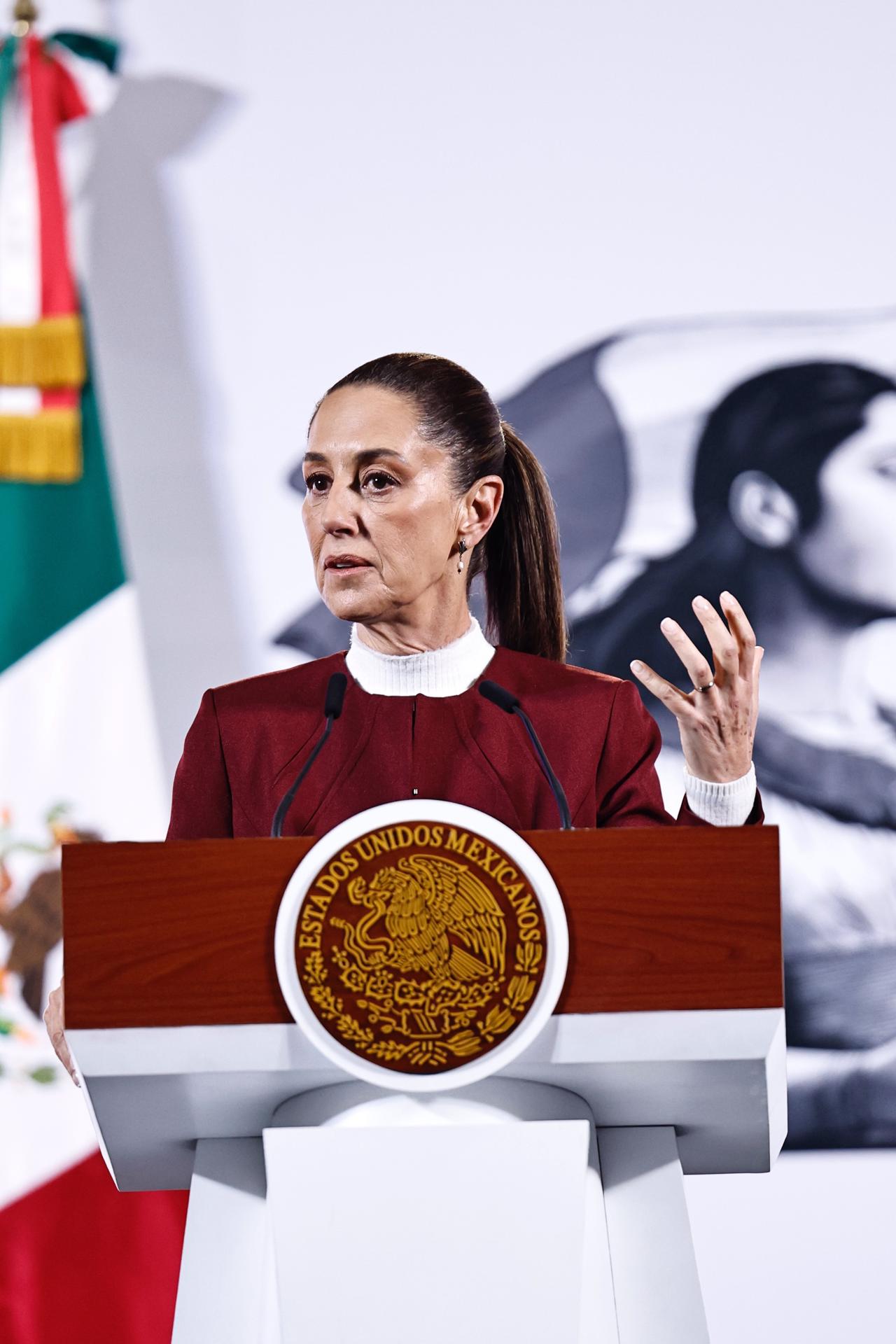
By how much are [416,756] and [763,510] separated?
1.50 metres

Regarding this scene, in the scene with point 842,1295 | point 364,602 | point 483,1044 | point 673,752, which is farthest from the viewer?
point 673,752

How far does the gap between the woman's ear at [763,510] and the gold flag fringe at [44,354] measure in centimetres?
137

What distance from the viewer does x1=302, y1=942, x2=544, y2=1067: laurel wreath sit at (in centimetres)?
120

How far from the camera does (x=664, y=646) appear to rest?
311 centimetres

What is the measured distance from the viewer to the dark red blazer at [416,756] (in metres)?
1.82

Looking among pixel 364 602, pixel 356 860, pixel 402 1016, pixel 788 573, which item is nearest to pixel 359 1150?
pixel 402 1016

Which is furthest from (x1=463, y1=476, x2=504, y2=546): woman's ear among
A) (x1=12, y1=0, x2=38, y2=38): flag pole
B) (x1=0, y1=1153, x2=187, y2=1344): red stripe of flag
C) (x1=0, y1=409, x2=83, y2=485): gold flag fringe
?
(x1=12, y1=0, x2=38, y2=38): flag pole

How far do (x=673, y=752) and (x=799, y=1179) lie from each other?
32.9 inches

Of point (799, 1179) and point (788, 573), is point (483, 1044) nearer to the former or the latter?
point (799, 1179)

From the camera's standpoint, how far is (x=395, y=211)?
3.36 meters

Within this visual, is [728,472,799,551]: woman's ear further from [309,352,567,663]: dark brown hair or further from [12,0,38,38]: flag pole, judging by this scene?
[12,0,38,38]: flag pole

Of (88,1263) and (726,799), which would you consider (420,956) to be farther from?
(88,1263)

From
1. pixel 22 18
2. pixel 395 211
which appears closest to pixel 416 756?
pixel 395 211

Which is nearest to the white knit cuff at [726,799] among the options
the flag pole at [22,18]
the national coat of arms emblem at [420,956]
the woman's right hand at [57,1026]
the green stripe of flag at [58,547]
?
the national coat of arms emblem at [420,956]
